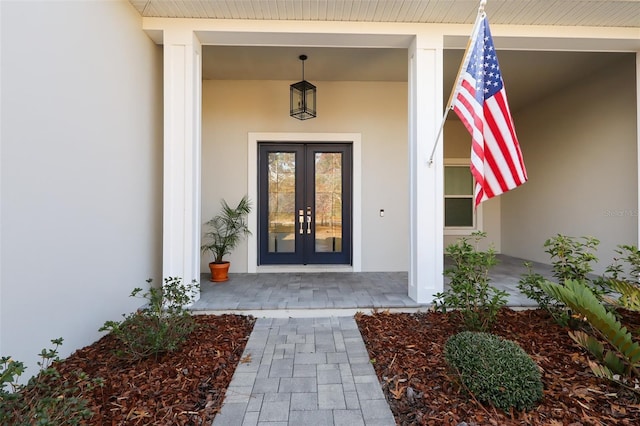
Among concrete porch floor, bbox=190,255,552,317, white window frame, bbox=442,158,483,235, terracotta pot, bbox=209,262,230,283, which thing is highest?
white window frame, bbox=442,158,483,235

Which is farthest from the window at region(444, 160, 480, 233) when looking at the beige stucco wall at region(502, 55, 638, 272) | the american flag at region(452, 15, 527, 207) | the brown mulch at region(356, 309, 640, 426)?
the american flag at region(452, 15, 527, 207)

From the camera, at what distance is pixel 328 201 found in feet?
18.6

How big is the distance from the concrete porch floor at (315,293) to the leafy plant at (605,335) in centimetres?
157

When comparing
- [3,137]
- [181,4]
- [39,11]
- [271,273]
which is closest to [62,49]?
[39,11]

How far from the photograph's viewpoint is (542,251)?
245 inches

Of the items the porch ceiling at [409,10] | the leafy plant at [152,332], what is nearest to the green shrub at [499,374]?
the leafy plant at [152,332]

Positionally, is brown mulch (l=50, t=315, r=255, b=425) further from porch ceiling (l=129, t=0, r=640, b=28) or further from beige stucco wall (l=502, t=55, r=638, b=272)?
beige stucco wall (l=502, t=55, r=638, b=272)

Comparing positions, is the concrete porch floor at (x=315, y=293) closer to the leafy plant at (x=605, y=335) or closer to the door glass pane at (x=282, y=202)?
the door glass pane at (x=282, y=202)

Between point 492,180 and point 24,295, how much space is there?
12.2 feet

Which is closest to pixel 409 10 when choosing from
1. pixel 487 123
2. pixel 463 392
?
pixel 487 123

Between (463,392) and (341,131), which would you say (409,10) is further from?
(463,392)

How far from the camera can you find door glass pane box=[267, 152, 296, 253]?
562 centimetres

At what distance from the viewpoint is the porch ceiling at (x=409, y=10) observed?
11.0ft

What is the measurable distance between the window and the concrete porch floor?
7.14 ft
